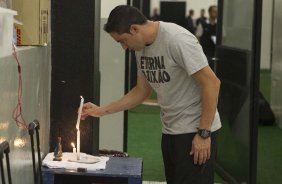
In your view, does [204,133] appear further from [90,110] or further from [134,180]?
[90,110]

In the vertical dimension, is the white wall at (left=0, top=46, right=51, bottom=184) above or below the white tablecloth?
above

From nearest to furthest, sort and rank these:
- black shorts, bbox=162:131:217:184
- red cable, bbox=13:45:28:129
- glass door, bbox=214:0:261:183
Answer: red cable, bbox=13:45:28:129
black shorts, bbox=162:131:217:184
glass door, bbox=214:0:261:183

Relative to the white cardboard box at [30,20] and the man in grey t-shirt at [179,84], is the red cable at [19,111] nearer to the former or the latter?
the white cardboard box at [30,20]

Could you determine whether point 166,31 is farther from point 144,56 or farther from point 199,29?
point 199,29

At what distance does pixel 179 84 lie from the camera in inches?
93.9

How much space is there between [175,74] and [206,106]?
0.64 ft

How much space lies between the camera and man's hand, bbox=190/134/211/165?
2.35 metres

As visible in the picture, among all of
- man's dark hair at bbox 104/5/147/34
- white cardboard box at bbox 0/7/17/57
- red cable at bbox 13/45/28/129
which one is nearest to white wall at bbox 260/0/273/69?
man's dark hair at bbox 104/5/147/34

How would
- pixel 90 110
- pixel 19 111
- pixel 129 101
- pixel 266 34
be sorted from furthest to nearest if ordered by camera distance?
pixel 266 34, pixel 129 101, pixel 90 110, pixel 19 111

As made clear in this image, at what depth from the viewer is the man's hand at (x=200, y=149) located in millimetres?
2350

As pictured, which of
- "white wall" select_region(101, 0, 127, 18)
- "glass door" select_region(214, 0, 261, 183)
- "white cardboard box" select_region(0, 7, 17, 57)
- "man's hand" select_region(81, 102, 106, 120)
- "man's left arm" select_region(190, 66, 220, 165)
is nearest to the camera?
"white cardboard box" select_region(0, 7, 17, 57)

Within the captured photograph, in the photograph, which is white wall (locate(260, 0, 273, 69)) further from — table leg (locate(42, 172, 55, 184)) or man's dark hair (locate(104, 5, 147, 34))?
table leg (locate(42, 172, 55, 184))

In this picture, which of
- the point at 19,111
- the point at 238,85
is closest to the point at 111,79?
the point at 238,85

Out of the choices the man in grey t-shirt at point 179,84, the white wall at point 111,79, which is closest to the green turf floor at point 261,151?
the white wall at point 111,79
